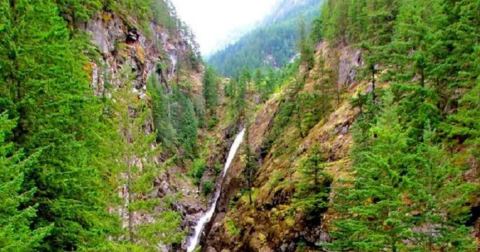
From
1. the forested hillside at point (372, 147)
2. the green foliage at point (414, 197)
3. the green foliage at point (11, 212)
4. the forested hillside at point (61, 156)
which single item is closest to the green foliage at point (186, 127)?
the forested hillside at point (372, 147)

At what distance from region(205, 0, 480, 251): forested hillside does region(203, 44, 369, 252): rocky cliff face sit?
135 mm

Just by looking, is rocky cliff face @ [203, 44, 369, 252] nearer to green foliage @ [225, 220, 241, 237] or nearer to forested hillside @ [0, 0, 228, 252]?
green foliage @ [225, 220, 241, 237]

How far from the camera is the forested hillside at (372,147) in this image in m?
15.1

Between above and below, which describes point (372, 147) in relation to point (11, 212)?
above

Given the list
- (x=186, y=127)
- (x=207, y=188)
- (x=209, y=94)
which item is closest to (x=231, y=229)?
(x=207, y=188)

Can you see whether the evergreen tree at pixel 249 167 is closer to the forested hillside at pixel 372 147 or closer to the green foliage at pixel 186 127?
the forested hillside at pixel 372 147

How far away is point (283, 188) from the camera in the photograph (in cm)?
3388

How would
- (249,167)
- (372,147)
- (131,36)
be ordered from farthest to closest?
(131,36) → (249,167) → (372,147)

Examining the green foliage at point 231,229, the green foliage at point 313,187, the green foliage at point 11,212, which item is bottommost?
the green foliage at point 11,212

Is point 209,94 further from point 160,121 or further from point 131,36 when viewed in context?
point 131,36

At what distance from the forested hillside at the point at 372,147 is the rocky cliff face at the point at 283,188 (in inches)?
5.3

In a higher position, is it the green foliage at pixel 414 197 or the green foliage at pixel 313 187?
the green foliage at pixel 313 187

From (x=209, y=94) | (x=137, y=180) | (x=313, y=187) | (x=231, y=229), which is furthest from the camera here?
(x=209, y=94)

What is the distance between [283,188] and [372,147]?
57.8 ft
